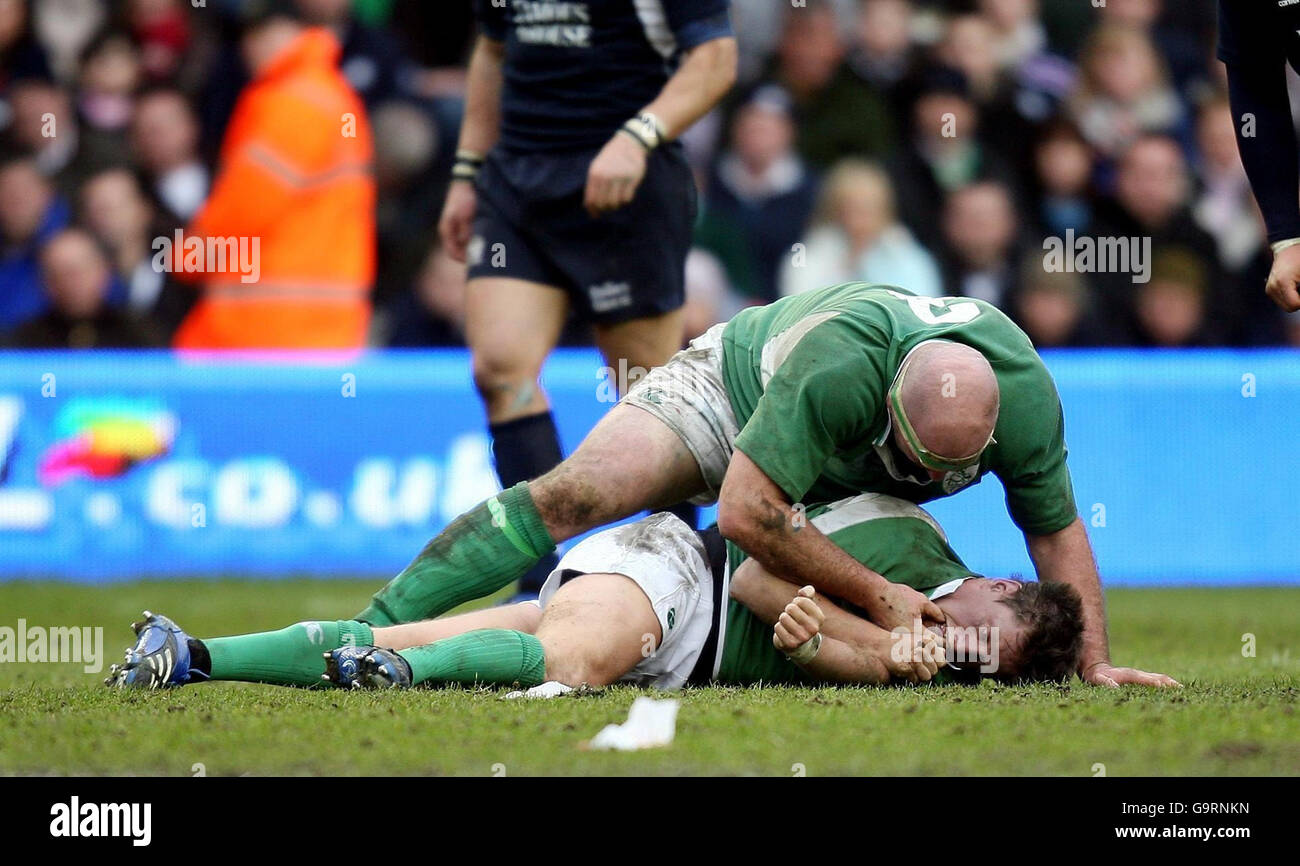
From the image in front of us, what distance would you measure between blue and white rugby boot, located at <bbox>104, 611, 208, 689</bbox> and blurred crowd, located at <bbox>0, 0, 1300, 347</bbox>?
5.84 meters

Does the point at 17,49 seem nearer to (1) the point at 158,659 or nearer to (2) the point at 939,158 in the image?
(2) the point at 939,158

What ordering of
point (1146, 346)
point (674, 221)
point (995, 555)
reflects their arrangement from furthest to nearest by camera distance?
1. point (1146, 346)
2. point (995, 555)
3. point (674, 221)

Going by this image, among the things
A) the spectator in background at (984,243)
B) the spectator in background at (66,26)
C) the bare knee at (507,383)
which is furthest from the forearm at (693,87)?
the spectator in background at (66,26)

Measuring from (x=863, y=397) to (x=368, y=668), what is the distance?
135 cm

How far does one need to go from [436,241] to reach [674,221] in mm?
4735

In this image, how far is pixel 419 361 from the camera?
8977 millimetres

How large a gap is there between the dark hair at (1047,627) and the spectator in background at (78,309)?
260 inches

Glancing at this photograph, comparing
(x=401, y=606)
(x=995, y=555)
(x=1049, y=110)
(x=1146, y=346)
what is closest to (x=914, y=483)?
(x=401, y=606)

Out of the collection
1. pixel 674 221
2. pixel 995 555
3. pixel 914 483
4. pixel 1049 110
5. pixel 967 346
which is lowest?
pixel 995 555

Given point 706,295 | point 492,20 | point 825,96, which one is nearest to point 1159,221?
point 825,96

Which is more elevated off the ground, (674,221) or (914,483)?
(674,221)
